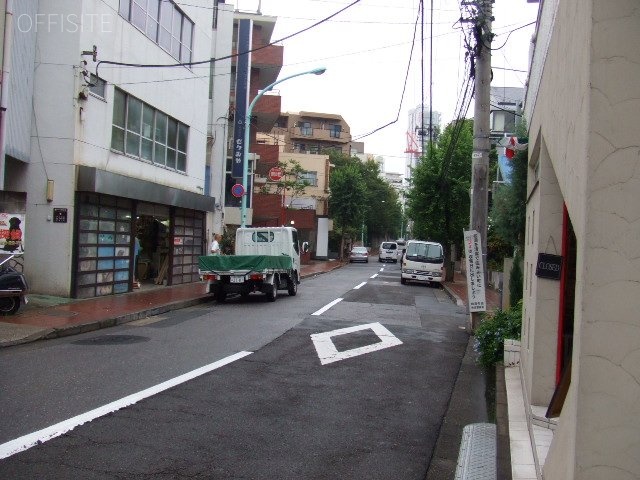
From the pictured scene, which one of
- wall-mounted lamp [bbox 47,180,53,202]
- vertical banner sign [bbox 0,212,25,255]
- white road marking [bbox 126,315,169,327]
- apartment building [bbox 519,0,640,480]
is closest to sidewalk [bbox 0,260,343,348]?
white road marking [bbox 126,315,169,327]

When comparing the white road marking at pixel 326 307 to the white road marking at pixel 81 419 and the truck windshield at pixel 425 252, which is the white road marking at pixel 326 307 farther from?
the truck windshield at pixel 425 252

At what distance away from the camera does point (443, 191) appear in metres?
31.3

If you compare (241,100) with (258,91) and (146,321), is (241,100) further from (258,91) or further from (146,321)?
(146,321)

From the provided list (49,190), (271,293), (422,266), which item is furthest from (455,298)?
(49,190)

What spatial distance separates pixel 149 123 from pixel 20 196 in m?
5.35

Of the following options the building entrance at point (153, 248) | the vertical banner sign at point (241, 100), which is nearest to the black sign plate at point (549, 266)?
the building entrance at point (153, 248)

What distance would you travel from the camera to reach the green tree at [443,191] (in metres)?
30.9

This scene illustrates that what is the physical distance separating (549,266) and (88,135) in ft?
41.5

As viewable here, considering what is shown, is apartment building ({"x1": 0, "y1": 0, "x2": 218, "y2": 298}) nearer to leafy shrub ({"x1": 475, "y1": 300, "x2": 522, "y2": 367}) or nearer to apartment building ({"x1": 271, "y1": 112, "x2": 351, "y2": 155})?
leafy shrub ({"x1": 475, "y1": 300, "x2": 522, "y2": 367})

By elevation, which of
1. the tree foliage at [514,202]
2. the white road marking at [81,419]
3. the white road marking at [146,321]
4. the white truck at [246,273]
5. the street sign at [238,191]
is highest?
the street sign at [238,191]

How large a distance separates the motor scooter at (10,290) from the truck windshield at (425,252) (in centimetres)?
2033

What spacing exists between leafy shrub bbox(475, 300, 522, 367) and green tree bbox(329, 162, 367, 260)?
147 ft

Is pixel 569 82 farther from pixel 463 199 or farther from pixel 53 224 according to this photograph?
pixel 463 199

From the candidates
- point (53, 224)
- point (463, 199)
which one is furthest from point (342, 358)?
point (463, 199)
